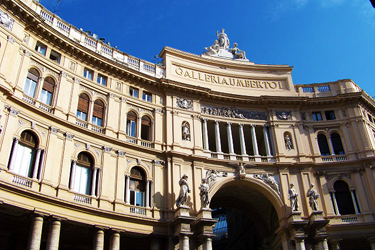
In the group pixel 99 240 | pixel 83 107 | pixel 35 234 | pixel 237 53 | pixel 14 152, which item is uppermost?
pixel 237 53

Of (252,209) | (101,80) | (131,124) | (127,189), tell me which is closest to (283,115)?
(252,209)

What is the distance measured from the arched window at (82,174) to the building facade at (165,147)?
0.30ft

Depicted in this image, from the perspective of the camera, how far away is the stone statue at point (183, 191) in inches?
1000

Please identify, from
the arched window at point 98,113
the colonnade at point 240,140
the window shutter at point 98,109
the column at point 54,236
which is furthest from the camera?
the colonnade at point 240,140

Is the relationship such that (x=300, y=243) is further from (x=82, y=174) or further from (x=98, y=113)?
(x=98, y=113)

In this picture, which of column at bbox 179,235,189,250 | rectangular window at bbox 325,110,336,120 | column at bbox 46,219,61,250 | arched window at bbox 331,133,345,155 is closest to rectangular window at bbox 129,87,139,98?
column at bbox 179,235,189,250

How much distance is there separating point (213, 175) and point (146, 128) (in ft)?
20.8

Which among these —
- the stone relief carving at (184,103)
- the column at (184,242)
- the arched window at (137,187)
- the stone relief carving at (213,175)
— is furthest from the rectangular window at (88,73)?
the column at (184,242)

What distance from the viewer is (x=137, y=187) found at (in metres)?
26.5

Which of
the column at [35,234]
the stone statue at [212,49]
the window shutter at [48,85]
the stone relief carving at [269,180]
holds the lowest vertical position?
the column at [35,234]

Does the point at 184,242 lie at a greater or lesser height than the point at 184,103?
lesser

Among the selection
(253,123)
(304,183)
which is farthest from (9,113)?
(304,183)

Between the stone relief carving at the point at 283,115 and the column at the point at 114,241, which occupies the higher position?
the stone relief carving at the point at 283,115

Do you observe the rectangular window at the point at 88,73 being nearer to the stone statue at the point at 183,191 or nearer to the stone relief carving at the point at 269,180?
the stone statue at the point at 183,191
